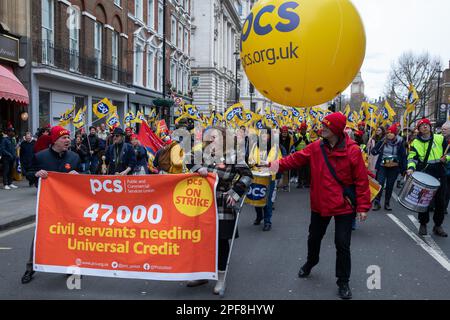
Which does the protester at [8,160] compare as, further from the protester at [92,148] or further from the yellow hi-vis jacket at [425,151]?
the yellow hi-vis jacket at [425,151]

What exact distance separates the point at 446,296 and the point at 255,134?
549cm

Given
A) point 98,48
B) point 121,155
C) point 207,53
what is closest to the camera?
point 121,155

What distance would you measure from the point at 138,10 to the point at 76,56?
1066 centimetres

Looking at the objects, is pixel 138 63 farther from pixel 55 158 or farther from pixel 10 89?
Result: pixel 55 158

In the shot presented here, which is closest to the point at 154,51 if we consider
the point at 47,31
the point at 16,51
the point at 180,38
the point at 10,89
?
the point at 180,38

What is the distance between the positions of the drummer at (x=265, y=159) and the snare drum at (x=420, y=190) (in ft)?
6.87

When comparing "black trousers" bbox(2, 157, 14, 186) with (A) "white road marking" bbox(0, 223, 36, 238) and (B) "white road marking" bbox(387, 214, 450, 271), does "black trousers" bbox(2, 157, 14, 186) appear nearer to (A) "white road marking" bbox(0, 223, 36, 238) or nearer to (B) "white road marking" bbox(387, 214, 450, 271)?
(A) "white road marking" bbox(0, 223, 36, 238)

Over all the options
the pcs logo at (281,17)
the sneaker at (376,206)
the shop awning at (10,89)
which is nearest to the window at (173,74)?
the shop awning at (10,89)

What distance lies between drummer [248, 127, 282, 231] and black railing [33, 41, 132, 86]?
42.0 feet

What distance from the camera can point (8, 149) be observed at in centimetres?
1306

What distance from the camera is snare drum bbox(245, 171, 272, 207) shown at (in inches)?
306

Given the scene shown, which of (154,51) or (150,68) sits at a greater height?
(154,51)

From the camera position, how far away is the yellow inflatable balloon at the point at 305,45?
→ 4969 mm

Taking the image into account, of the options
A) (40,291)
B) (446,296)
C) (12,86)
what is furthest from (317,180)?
(12,86)
